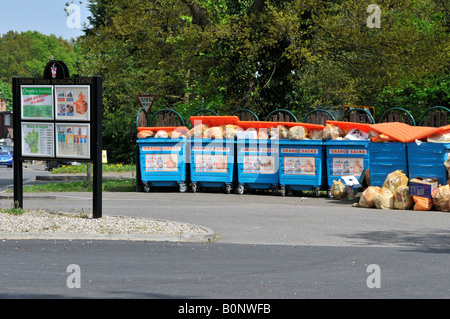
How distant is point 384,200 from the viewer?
16203 mm

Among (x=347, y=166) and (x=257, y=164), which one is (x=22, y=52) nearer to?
(x=257, y=164)

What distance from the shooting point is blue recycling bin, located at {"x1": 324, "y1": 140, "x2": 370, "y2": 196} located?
18453 mm

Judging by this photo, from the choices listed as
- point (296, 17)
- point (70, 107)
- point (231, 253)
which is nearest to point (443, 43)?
point (296, 17)

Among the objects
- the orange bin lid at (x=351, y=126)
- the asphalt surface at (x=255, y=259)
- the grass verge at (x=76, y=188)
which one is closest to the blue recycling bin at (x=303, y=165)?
the orange bin lid at (x=351, y=126)

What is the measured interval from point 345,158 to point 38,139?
8516 mm

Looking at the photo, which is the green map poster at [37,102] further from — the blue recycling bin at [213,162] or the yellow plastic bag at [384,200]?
the yellow plastic bag at [384,200]

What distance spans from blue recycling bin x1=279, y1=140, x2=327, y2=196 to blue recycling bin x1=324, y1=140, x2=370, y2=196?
24cm

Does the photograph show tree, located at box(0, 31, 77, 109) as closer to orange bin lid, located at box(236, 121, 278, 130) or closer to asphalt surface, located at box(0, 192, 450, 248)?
orange bin lid, located at box(236, 121, 278, 130)

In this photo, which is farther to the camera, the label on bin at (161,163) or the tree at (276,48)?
the tree at (276,48)

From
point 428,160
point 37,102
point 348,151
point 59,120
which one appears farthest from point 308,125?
point 37,102

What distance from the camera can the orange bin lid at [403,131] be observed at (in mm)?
16891

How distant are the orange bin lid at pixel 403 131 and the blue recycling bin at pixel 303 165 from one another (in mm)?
1839

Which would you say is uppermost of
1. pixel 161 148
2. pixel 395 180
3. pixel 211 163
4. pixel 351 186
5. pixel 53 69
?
pixel 53 69
